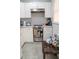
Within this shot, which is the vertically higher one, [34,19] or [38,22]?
[34,19]

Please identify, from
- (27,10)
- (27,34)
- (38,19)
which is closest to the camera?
(27,34)

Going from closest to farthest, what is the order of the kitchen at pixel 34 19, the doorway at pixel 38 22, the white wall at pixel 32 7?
the kitchen at pixel 34 19 → the white wall at pixel 32 7 → the doorway at pixel 38 22

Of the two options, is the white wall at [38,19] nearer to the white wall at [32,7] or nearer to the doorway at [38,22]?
the doorway at [38,22]

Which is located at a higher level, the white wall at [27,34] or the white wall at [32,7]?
the white wall at [32,7]

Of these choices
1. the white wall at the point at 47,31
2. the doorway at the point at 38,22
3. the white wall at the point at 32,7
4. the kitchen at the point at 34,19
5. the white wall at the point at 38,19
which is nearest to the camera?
the white wall at the point at 47,31

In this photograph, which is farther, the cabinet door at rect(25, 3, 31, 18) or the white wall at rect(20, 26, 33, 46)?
the cabinet door at rect(25, 3, 31, 18)

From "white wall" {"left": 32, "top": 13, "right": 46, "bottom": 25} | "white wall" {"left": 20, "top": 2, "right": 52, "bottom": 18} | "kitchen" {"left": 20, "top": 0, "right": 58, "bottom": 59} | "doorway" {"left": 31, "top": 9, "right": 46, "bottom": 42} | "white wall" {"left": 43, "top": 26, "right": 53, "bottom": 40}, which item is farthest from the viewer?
"white wall" {"left": 32, "top": 13, "right": 46, "bottom": 25}

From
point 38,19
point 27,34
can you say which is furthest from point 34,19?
point 27,34

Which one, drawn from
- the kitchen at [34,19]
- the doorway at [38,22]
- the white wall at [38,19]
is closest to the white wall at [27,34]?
the kitchen at [34,19]

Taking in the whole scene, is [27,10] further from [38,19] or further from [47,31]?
[47,31]

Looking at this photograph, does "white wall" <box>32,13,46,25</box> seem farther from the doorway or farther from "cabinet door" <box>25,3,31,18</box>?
"cabinet door" <box>25,3,31,18</box>

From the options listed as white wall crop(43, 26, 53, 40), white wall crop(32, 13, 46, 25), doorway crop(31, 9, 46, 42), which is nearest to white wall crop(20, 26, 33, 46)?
doorway crop(31, 9, 46, 42)

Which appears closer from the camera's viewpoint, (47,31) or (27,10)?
(47,31)
